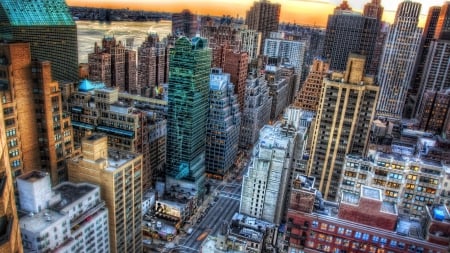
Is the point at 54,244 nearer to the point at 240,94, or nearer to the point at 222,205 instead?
the point at 222,205

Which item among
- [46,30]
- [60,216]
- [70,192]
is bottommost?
[60,216]

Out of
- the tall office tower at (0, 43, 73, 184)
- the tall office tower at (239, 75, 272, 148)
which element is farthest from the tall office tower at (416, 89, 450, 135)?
the tall office tower at (0, 43, 73, 184)

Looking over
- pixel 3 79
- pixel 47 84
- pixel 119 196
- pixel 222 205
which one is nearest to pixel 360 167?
pixel 222 205

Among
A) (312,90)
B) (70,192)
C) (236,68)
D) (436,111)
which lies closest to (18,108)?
(70,192)

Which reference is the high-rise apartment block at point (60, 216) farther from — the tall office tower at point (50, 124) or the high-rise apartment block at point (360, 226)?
the high-rise apartment block at point (360, 226)

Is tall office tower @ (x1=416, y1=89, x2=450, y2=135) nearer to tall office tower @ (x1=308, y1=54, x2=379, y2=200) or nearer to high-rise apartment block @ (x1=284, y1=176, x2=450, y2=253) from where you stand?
tall office tower @ (x1=308, y1=54, x2=379, y2=200)

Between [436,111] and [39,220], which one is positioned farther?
[436,111]

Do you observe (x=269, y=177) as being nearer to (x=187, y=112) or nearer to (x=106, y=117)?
(x=187, y=112)
